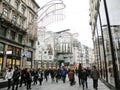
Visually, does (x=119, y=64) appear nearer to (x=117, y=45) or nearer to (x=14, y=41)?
(x=117, y=45)

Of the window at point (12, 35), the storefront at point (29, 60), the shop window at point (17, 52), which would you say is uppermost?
the window at point (12, 35)

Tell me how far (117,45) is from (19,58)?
26.3 meters

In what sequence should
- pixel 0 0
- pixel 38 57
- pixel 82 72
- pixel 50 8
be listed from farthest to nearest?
pixel 38 57
pixel 0 0
pixel 50 8
pixel 82 72

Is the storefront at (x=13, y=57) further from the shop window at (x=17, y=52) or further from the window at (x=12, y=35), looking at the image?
the window at (x=12, y=35)

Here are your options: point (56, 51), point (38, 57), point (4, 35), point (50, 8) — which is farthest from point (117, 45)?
point (56, 51)

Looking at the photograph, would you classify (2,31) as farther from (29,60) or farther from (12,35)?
(29,60)

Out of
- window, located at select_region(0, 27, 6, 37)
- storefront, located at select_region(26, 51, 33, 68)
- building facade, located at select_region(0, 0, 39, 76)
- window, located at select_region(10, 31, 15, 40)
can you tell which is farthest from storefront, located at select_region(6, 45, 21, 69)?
storefront, located at select_region(26, 51, 33, 68)

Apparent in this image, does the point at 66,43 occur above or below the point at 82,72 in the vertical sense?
above

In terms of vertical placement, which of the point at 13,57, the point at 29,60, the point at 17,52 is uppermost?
the point at 17,52

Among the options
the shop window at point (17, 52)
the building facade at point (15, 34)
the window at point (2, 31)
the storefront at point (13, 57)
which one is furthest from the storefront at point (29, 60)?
the window at point (2, 31)

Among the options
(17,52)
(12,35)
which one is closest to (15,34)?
(12,35)

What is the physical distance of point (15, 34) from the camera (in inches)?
1257

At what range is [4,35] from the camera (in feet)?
91.7

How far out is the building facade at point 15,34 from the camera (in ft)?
88.8
